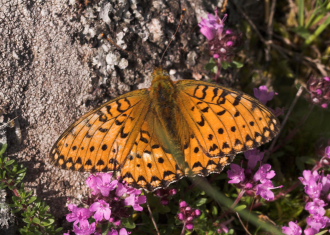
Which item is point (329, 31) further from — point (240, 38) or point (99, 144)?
point (99, 144)

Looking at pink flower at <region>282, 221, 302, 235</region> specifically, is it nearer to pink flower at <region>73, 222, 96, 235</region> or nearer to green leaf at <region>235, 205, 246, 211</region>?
green leaf at <region>235, 205, 246, 211</region>

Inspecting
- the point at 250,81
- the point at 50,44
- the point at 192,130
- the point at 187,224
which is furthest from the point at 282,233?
the point at 50,44

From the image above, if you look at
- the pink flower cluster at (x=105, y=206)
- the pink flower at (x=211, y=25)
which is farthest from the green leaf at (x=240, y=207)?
the pink flower at (x=211, y=25)

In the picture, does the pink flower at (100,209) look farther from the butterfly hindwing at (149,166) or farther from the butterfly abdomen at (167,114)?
the butterfly abdomen at (167,114)

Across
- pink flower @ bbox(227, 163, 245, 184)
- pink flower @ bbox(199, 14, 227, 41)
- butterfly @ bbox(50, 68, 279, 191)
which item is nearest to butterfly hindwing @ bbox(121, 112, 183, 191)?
butterfly @ bbox(50, 68, 279, 191)

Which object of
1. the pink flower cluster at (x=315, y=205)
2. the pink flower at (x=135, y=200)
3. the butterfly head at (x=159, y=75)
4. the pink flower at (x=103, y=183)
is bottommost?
the pink flower cluster at (x=315, y=205)

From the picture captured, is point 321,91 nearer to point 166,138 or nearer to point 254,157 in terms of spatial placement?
point 254,157
